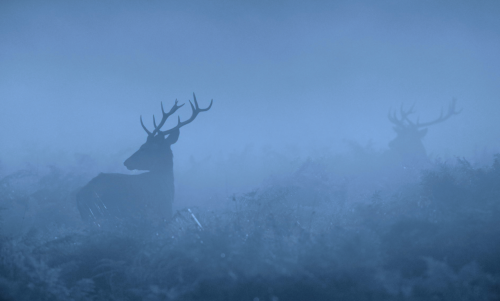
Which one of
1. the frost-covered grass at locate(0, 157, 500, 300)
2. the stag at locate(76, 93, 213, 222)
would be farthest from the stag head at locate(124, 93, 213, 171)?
the frost-covered grass at locate(0, 157, 500, 300)

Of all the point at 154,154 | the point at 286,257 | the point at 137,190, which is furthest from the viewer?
the point at 154,154

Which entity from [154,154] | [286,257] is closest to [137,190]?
[154,154]

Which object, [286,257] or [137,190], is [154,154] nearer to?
[137,190]

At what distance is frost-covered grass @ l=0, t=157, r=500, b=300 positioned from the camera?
319 centimetres

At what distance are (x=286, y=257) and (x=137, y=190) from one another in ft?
18.4

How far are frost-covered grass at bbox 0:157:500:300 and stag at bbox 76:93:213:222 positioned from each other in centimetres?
127

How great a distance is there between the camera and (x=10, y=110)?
44.0m

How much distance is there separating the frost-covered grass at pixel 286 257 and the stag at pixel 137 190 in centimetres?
127

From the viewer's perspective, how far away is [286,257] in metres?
3.73

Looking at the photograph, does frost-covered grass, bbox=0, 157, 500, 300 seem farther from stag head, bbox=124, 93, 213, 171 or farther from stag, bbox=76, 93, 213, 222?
stag head, bbox=124, 93, 213, 171

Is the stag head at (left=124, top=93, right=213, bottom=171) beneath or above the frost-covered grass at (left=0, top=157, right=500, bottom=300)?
above

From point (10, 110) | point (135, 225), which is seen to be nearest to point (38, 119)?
point (10, 110)

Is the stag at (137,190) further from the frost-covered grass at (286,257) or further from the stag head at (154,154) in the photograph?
the frost-covered grass at (286,257)

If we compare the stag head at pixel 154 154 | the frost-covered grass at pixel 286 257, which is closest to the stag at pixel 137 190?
the stag head at pixel 154 154
